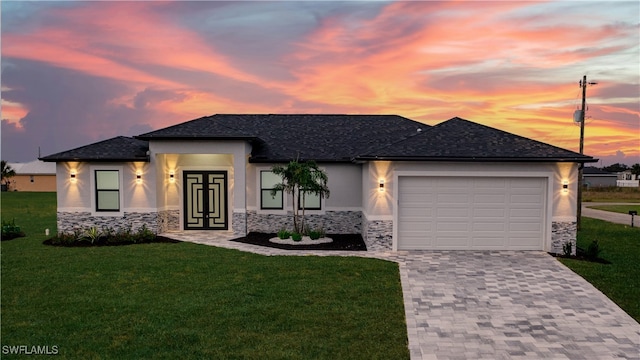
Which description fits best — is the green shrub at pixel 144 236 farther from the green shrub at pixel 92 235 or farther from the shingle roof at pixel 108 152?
the shingle roof at pixel 108 152

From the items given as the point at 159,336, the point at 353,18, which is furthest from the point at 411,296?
the point at 353,18

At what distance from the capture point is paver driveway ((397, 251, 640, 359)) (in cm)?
596

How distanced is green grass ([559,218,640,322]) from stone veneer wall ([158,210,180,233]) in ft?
48.9

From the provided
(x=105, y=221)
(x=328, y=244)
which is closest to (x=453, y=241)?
(x=328, y=244)

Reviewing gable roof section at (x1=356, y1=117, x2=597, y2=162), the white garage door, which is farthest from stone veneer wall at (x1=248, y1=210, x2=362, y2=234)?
gable roof section at (x1=356, y1=117, x2=597, y2=162)

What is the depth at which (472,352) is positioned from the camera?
584 cm

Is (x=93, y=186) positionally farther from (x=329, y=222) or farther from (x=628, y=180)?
(x=628, y=180)

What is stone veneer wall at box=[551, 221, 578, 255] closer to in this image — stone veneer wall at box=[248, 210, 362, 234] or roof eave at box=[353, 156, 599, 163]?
roof eave at box=[353, 156, 599, 163]

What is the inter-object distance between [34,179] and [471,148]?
69895 millimetres

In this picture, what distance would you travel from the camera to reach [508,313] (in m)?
7.50

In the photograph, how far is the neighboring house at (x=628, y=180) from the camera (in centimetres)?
8053

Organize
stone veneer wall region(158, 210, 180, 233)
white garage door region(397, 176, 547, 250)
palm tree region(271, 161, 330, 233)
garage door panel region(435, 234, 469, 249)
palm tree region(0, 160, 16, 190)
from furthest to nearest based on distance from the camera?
palm tree region(0, 160, 16, 190), stone veneer wall region(158, 210, 180, 233), palm tree region(271, 161, 330, 233), garage door panel region(435, 234, 469, 249), white garage door region(397, 176, 547, 250)

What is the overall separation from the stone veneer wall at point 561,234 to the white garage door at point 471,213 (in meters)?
0.39

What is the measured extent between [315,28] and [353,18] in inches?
87.0
